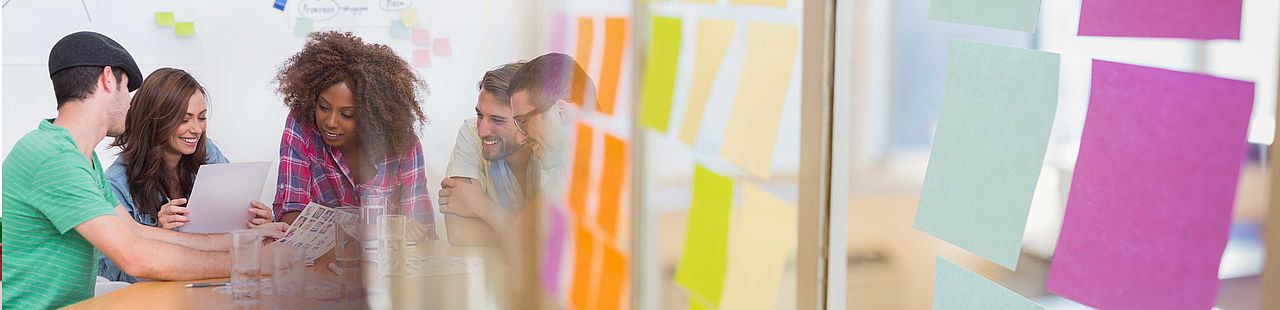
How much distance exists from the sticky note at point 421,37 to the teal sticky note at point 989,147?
1.38m

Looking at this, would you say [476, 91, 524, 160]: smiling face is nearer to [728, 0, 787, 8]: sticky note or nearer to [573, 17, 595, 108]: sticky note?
[573, 17, 595, 108]: sticky note

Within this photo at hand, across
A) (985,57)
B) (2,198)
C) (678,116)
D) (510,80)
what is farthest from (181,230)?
(985,57)

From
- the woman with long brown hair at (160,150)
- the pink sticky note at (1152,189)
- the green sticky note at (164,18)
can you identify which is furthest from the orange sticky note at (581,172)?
the pink sticky note at (1152,189)

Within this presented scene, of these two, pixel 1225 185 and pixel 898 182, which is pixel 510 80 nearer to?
pixel 898 182

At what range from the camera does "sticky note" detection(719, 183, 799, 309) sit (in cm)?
137

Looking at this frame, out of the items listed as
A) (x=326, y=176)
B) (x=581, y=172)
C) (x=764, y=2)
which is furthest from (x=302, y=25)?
(x=764, y=2)

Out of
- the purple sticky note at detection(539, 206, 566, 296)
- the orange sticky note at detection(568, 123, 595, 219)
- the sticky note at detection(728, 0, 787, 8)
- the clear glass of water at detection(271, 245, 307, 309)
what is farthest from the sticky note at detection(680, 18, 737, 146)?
the clear glass of water at detection(271, 245, 307, 309)

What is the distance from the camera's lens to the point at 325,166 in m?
2.22

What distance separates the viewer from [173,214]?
2152mm

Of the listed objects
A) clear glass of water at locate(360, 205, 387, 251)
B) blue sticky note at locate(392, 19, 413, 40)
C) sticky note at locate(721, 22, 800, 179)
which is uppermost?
blue sticky note at locate(392, 19, 413, 40)

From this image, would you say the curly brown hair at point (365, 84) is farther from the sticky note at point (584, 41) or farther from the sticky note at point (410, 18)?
the sticky note at point (584, 41)

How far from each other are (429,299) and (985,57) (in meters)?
1.65

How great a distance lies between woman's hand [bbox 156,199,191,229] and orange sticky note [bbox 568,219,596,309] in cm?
84

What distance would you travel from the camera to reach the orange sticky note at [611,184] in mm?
1966
